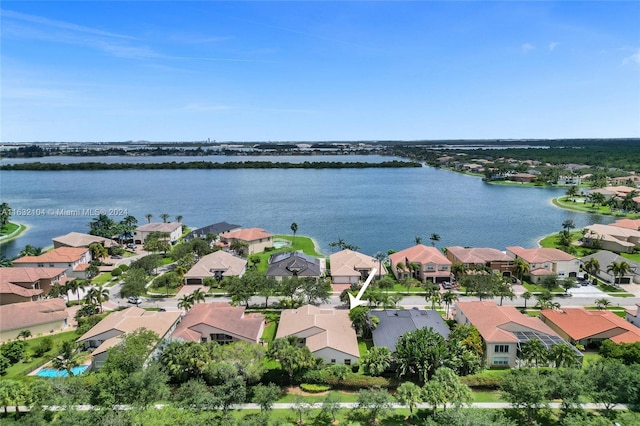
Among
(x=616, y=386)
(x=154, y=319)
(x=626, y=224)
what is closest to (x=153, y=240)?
(x=154, y=319)

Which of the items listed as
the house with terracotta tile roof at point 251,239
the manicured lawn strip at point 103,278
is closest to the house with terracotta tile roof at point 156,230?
the house with terracotta tile roof at point 251,239

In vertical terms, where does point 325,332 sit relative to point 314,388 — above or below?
above

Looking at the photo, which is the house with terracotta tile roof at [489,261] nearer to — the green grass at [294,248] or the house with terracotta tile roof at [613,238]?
the house with terracotta tile roof at [613,238]

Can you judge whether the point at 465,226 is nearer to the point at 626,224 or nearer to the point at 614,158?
the point at 626,224

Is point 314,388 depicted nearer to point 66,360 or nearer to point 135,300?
point 66,360

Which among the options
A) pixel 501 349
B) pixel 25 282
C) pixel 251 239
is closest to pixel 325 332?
pixel 501 349
